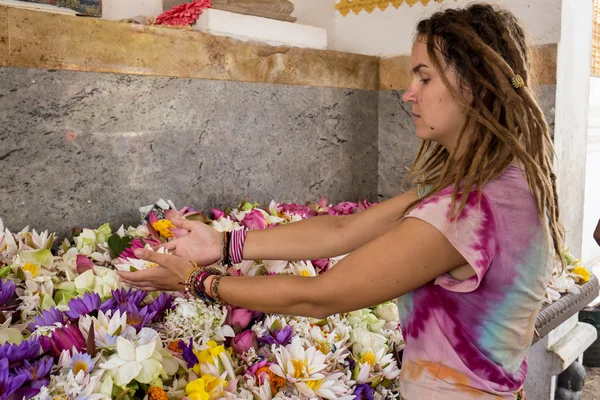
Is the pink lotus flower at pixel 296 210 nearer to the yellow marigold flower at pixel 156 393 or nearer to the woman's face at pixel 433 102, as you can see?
the woman's face at pixel 433 102

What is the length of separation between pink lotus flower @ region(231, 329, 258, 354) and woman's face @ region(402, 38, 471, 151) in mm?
695

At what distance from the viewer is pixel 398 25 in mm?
4031

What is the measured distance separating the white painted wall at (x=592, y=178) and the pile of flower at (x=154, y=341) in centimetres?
465

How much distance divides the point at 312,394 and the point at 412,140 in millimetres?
2642

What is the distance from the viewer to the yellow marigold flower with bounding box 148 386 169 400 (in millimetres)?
1381

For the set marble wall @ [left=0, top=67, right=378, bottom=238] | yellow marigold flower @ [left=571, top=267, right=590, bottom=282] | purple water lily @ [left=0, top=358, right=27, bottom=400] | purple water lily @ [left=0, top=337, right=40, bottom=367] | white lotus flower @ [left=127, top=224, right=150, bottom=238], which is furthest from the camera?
yellow marigold flower @ [left=571, top=267, right=590, bottom=282]

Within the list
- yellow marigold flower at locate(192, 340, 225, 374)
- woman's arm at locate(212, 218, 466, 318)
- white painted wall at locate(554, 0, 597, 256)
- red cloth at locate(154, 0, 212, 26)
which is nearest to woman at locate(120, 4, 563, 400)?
woman's arm at locate(212, 218, 466, 318)

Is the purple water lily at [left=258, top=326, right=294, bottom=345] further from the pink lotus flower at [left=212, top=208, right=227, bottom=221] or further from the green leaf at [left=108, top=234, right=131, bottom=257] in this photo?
the pink lotus flower at [left=212, top=208, right=227, bottom=221]

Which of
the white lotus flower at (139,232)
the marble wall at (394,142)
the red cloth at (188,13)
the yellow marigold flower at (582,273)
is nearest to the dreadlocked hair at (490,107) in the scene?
the white lotus flower at (139,232)

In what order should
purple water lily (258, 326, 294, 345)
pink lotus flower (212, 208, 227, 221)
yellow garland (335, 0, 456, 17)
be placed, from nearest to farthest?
purple water lily (258, 326, 294, 345), pink lotus flower (212, 208, 227, 221), yellow garland (335, 0, 456, 17)

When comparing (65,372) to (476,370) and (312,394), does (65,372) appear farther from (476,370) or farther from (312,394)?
(476,370)

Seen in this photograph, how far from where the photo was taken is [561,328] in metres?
3.81

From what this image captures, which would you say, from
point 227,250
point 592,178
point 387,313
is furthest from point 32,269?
point 592,178

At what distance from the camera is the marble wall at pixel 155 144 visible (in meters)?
2.36
